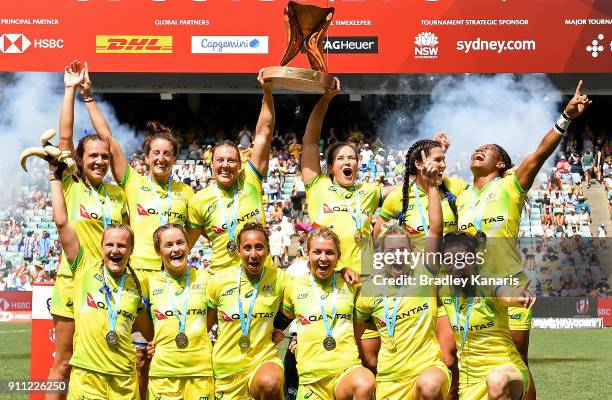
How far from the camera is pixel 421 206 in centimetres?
679

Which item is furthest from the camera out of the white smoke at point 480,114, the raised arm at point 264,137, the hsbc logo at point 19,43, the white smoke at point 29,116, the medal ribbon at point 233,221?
the white smoke at point 480,114

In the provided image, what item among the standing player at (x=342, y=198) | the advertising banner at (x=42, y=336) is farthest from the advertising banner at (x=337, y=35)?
the standing player at (x=342, y=198)

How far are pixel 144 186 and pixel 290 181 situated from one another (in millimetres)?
17344

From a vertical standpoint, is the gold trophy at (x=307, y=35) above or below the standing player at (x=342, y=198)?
above

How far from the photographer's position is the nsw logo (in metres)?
24.1

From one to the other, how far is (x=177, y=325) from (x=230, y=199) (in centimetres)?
117

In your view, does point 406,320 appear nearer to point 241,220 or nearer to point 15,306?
point 241,220

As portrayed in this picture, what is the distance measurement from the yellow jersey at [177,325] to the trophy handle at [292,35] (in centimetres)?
200

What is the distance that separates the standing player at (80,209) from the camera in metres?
6.55

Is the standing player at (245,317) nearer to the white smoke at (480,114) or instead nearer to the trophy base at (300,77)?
the trophy base at (300,77)

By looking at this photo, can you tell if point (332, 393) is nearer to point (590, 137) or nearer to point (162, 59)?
point (162, 59)

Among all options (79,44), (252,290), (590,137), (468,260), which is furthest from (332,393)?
(590,137)

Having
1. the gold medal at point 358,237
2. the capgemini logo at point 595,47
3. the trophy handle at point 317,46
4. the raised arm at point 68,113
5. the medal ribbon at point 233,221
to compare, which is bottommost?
the gold medal at point 358,237

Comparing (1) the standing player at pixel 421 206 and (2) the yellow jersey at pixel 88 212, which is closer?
(1) the standing player at pixel 421 206
